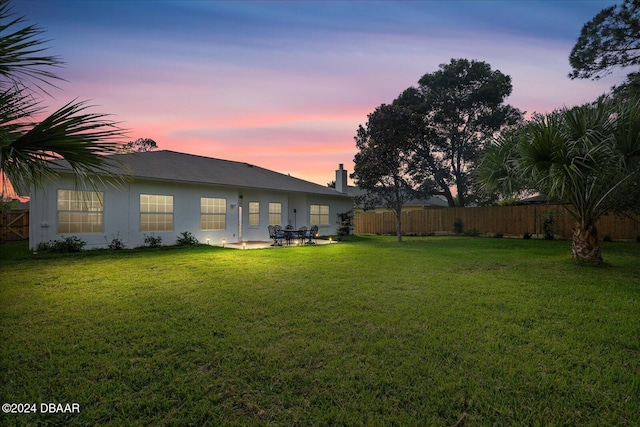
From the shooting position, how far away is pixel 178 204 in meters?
14.3

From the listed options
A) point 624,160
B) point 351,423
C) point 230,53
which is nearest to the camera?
point 351,423

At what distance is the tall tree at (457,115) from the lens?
23.7 meters

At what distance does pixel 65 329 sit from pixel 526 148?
10.1 m

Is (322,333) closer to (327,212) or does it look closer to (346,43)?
(346,43)

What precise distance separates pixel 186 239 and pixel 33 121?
11.5 meters

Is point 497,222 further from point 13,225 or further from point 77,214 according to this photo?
point 13,225

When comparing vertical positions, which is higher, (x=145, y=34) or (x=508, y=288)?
(x=145, y=34)

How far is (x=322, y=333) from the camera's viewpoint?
12.8 ft

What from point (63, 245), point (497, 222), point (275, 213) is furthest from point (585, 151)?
point (63, 245)

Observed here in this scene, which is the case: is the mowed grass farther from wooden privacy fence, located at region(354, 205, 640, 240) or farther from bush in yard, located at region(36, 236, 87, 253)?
wooden privacy fence, located at region(354, 205, 640, 240)

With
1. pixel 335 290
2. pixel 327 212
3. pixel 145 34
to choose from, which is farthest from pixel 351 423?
pixel 327 212

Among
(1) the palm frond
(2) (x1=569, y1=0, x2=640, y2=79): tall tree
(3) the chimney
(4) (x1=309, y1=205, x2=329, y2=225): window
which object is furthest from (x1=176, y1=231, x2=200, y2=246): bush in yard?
(2) (x1=569, y1=0, x2=640, y2=79): tall tree

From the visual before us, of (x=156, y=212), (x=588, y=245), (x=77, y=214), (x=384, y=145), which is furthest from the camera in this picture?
(x=384, y=145)

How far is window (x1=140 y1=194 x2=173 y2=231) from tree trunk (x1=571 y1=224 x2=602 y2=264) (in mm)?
15196
